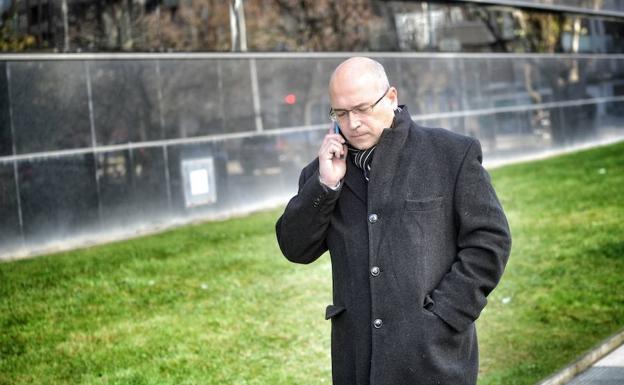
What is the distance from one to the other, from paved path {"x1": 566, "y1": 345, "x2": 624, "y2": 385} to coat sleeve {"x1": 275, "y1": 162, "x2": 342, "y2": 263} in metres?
2.57

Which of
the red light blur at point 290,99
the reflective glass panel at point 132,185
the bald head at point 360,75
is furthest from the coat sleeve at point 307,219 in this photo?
the red light blur at point 290,99

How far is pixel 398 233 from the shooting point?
3230 millimetres

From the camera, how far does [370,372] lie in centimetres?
324

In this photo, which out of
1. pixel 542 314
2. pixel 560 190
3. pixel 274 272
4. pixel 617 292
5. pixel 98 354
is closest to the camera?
pixel 98 354

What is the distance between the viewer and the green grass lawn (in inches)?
257

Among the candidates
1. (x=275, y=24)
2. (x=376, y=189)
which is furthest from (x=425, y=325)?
(x=275, y=24)

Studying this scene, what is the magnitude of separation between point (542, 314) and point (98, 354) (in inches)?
141

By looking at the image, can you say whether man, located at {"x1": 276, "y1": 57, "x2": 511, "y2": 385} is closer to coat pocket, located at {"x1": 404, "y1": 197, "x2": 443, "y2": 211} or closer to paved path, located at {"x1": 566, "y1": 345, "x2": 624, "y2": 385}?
coat pocket, located at {"x1": 404, "y1": 197, "x2": 443, "y2": 211}

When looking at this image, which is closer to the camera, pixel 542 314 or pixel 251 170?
pixel 542 314

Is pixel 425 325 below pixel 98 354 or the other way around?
the other way around

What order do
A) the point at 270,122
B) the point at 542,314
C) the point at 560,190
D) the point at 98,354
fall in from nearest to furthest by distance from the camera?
the point at 98,354, the point at 542,314, the point at 560,190, the point at 270,122

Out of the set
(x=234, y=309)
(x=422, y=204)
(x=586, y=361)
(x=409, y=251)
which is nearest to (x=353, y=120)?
(x=422, y=204)

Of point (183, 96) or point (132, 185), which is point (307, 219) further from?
point (183, 96)

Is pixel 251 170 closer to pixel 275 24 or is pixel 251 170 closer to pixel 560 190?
pixel 275 24
